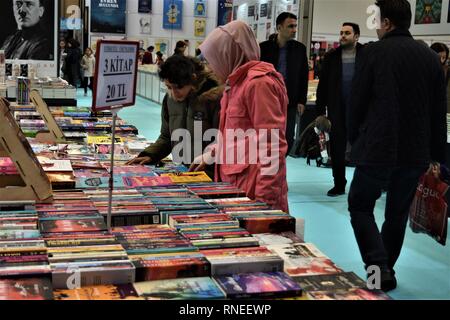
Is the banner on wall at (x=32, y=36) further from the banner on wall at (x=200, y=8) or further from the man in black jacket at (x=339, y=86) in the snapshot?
the banner on wall at (x=200, y=8)

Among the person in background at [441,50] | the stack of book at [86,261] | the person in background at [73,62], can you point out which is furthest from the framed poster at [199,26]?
the stack of book at [86,261]

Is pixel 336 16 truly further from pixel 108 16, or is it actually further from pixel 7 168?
pixel 108 16

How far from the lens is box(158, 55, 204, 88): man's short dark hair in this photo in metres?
3.43

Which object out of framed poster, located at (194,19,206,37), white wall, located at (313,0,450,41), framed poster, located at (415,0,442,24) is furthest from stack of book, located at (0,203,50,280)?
framed poster, located at (194,19,206,37)

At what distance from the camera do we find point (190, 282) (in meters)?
1.72

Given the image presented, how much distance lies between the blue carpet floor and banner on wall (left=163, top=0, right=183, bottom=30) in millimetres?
17068

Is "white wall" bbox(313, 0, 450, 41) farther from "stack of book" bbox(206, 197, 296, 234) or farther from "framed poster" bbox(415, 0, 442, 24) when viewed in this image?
"stack of book" bbox(206, 197, 296, 234)

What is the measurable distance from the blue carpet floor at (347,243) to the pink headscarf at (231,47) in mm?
1780

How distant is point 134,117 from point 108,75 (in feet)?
36.9

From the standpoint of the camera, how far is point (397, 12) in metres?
3.40

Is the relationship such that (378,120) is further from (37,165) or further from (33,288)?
(33,288)

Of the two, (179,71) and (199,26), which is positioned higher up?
(199,26)

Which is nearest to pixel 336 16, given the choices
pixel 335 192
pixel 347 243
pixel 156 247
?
pixel 335 192

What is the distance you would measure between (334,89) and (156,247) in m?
4.98
